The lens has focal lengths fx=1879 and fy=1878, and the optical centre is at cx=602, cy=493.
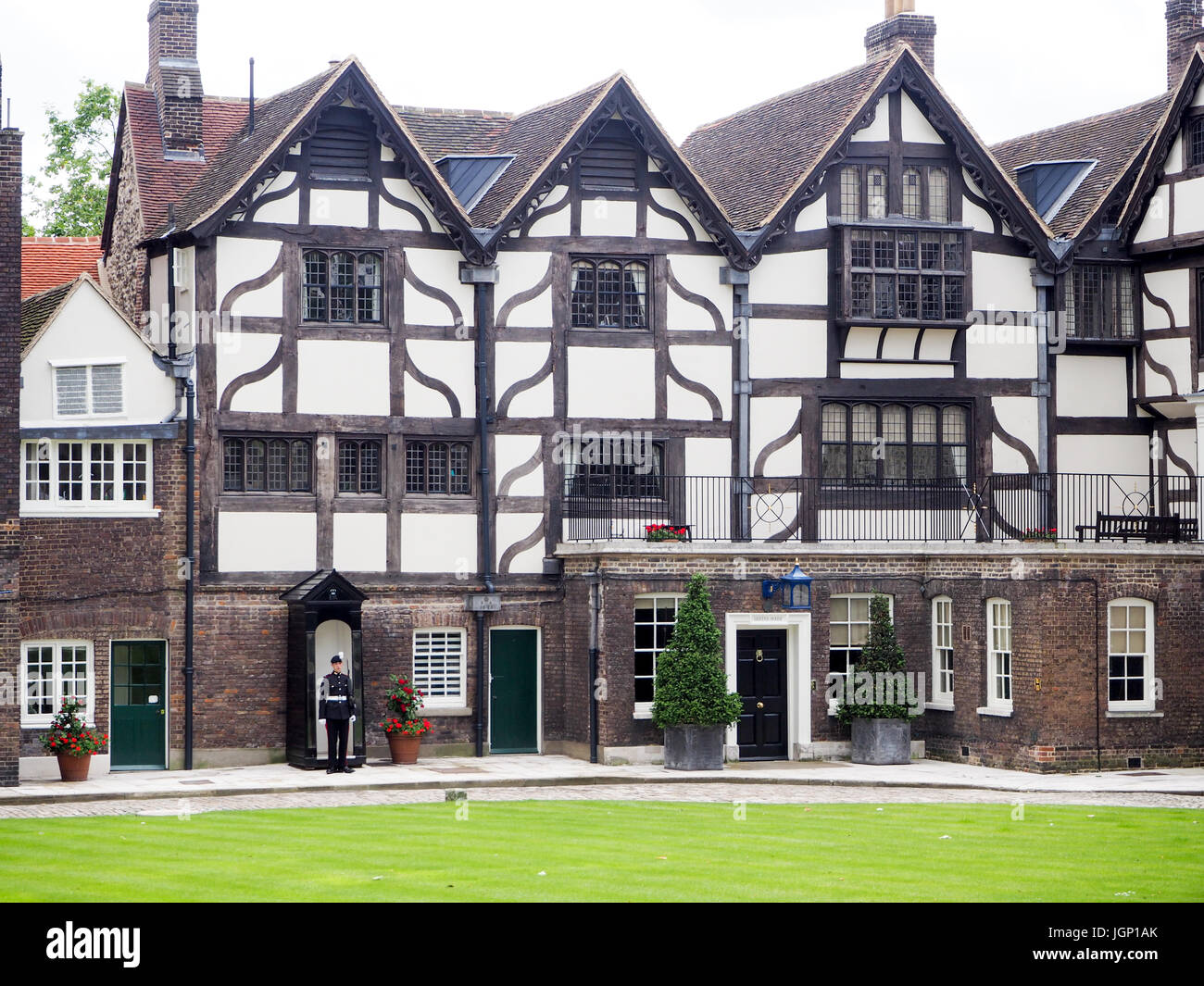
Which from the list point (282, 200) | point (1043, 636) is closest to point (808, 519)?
point (1043, 636)

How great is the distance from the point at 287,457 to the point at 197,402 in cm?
161

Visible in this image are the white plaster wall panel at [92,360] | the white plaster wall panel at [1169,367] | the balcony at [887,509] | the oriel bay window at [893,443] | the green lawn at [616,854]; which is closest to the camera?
the green lawn at [616,854]

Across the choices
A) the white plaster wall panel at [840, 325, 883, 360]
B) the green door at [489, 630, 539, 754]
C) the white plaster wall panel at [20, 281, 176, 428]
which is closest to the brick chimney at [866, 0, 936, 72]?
the white plaster wall panel at [840, 325, 883, 360]

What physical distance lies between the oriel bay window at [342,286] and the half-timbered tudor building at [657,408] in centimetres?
6

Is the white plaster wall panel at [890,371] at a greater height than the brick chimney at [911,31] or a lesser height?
lesser

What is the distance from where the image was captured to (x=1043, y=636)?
27.5 metres

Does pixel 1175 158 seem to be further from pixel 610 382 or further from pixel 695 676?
pixel 695 676

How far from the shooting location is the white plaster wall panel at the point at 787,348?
3089 cm

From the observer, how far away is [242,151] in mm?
30266

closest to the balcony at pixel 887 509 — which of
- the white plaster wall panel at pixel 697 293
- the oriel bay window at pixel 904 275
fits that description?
the white plaster wall panel at pixel 697 293

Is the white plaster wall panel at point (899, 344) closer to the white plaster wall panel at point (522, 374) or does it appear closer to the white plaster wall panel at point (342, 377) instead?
the white plaster wall panel at point (522, 374)

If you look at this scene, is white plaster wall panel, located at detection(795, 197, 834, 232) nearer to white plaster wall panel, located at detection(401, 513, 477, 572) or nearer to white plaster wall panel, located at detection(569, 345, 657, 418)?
white plaster wall panel, located at detection(569, 345, 657, 418)

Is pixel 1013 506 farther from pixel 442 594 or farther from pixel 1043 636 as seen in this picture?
pixel 442 594
